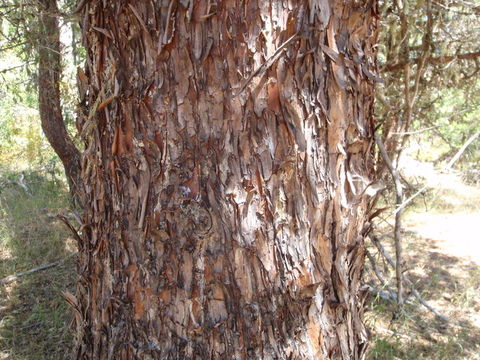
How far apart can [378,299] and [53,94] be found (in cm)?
330

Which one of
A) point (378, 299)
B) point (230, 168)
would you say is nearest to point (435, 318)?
point (378, 299)

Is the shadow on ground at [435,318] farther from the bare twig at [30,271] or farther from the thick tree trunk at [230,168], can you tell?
the bare twig at [30,271]

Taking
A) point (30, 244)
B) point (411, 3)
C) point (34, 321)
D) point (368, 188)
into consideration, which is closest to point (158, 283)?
point (368, 188)

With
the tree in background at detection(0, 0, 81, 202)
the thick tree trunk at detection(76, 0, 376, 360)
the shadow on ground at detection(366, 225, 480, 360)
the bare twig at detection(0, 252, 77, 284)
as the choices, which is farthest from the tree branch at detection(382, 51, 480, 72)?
the bare twig at detection(0, 252, 77, 284)

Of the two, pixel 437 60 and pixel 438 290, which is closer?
pixel 437 60

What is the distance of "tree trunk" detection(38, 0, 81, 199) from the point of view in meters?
3.53

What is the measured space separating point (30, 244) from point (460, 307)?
3.64 metres

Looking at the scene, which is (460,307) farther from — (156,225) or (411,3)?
(156,225)

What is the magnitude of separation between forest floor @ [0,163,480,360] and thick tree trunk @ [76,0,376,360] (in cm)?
121

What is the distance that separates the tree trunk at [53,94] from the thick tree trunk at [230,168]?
7.94 feet

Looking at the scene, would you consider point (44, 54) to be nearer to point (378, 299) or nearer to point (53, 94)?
point (53, 94)

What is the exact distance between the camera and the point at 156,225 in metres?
1.20

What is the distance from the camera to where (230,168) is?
116 centimetres

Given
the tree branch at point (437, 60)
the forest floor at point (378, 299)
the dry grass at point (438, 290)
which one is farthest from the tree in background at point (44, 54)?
the dry grass at point (438, 290)
